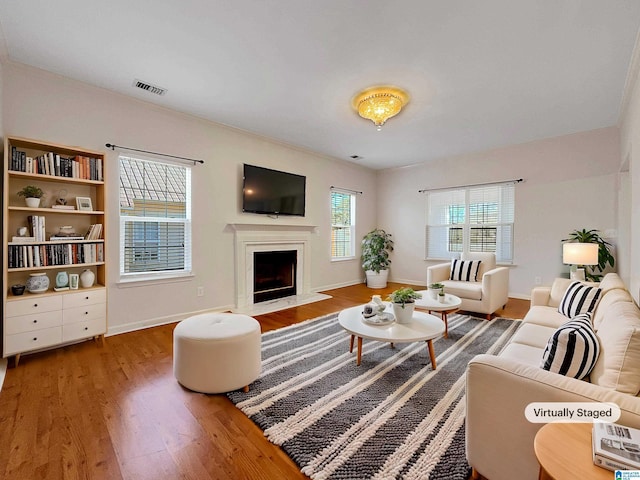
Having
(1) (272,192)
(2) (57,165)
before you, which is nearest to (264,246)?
(1) (272,192)

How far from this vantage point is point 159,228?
3631 mm

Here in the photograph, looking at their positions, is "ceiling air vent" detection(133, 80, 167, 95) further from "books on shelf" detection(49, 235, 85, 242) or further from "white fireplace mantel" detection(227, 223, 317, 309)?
"white fireplace mantel" detection(227, 223, 317, 309)

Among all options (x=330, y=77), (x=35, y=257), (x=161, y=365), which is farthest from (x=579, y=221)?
(x=35, y=257)

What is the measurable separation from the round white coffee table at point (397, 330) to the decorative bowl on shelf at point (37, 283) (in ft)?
9.05

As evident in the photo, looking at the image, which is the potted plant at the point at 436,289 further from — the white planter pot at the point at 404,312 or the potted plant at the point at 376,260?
the potted plant at the point at 376,260

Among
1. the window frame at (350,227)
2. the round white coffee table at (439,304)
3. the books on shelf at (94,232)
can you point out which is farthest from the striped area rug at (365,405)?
the window frame at (350,227)

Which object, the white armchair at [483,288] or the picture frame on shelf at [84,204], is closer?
the picture frame on shelf at [84,204]

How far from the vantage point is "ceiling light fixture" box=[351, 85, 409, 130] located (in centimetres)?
300

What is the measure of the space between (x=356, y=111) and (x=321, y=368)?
2915 mm

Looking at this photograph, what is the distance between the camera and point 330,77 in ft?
9.18

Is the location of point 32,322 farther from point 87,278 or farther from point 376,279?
point 376,279

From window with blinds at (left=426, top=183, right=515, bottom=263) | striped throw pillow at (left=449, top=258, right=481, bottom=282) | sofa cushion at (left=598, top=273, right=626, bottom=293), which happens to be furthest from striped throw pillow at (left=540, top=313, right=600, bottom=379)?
window with blinds at (left=426, top=183, right=515, bottom=263)

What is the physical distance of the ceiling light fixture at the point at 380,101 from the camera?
3.00 meters

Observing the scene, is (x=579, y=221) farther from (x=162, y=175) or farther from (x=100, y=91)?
(x=100, y=91)
